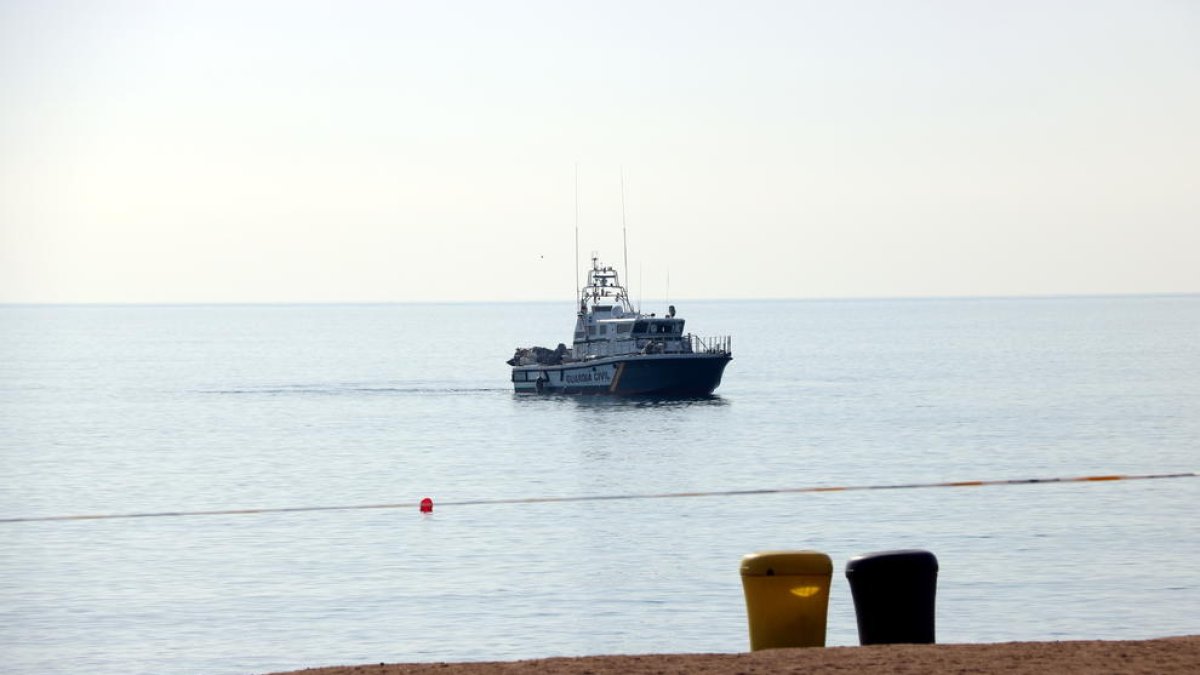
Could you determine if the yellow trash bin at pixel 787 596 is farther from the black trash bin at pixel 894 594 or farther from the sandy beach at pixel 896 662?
the sandy beach at pixel 896 662

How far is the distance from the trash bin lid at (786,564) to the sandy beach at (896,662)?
0.89 m

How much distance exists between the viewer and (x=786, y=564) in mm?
14844

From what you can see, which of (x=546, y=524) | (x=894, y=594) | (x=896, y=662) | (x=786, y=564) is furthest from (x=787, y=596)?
(x=546, y=524)

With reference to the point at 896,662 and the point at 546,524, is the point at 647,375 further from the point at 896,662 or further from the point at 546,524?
the point at 896,662

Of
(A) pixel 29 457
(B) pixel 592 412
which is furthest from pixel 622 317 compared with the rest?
(A) pixel 29 457

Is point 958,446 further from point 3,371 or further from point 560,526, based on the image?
point 3,371

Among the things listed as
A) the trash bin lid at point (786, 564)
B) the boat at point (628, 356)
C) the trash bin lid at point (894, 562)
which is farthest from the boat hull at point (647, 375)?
the trash bin lid at point (894, 562)

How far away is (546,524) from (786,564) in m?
28.4

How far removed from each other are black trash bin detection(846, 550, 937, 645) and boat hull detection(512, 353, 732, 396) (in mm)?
66513

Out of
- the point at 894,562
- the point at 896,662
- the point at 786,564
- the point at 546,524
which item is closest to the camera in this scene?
the point at 896,662

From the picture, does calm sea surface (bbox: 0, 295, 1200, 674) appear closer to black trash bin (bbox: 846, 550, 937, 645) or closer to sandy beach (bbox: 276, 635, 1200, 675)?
black trash bin (bbox: 846, 550, 937, 645)

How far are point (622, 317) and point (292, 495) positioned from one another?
34.6 m

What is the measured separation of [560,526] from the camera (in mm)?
42562

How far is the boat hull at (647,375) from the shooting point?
82.7m
